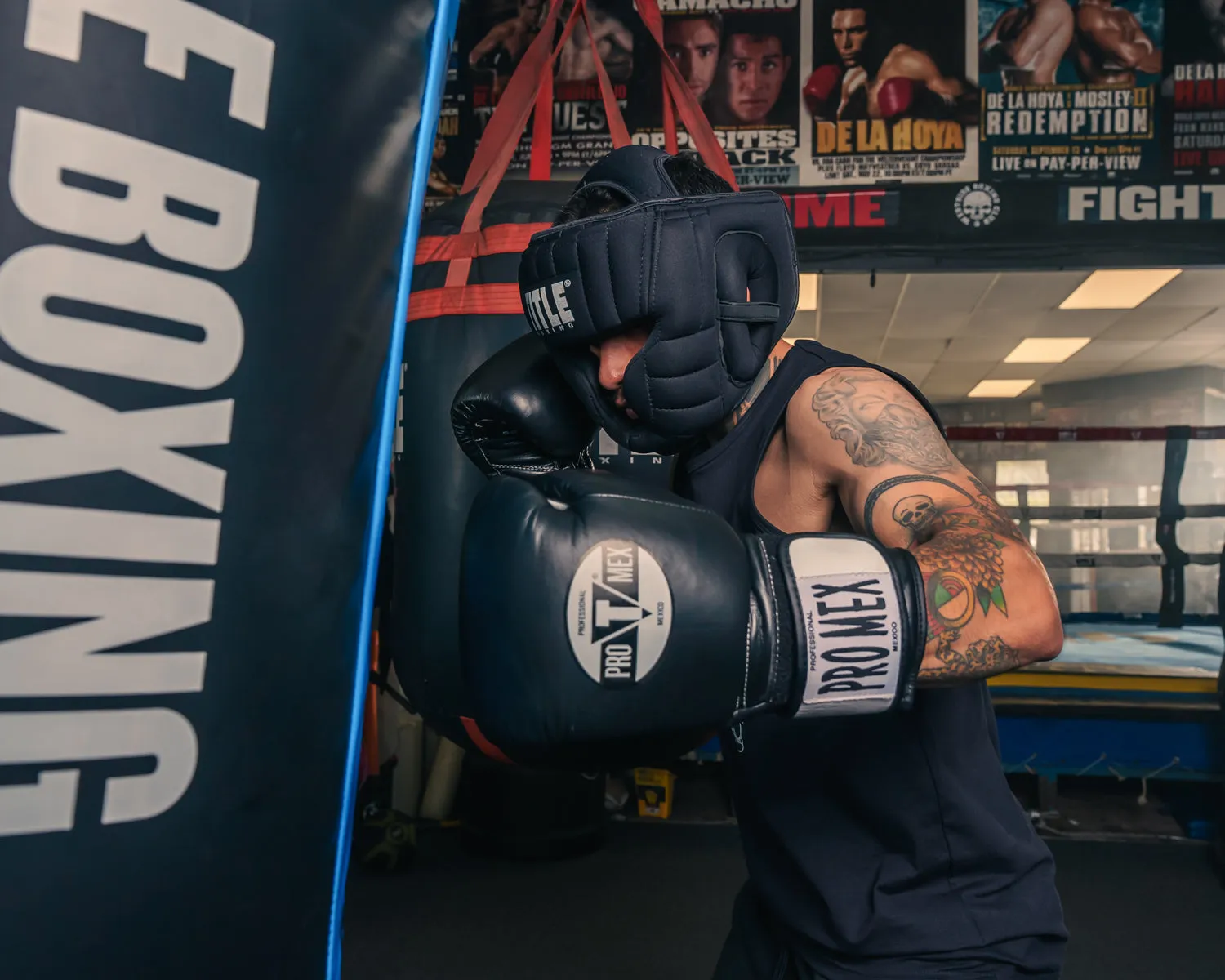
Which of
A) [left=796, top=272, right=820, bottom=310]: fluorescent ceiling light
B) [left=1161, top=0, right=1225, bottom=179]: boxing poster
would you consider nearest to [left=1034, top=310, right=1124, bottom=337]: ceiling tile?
[left=796, top=272, right=820, bottom=310]: fluorescent ceiling light

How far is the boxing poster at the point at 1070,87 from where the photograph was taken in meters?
3.42

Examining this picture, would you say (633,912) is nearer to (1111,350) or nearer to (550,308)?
(550,308)

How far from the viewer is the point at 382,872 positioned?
317 cm

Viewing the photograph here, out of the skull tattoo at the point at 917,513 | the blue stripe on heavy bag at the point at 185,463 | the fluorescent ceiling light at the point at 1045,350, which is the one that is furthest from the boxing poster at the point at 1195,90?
the fluorescent ceiling light at the point at 1045,350

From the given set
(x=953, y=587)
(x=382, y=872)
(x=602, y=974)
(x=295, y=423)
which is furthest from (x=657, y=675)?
(x=382, y=872)

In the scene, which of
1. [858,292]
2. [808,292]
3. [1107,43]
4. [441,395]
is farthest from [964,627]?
[858,292]

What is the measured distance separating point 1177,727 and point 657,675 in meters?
3.76

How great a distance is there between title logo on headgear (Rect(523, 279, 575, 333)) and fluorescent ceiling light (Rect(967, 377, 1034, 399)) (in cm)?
940

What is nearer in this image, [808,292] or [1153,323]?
[808,292]

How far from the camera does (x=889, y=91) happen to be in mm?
3512

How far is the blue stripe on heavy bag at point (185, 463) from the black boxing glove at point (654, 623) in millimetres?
156

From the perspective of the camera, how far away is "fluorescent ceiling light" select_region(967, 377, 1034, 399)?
969 cm

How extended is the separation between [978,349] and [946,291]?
6.53 ft

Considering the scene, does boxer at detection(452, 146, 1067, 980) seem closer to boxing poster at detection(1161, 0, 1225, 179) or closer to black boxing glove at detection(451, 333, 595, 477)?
black boxing glove at detection(451, 333, 595, 477)
